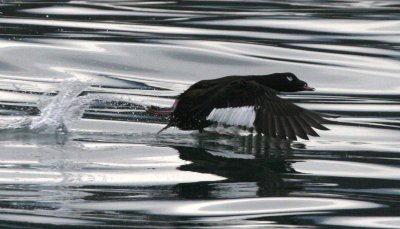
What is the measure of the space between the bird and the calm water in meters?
0.18

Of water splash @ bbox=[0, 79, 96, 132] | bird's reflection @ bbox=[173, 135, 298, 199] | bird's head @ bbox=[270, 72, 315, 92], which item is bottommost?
bird's reflection @ bbox=[173, 135, 298, 199]

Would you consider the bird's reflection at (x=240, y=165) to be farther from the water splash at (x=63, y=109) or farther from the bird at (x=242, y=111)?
the water splash at (x=63, y=109)

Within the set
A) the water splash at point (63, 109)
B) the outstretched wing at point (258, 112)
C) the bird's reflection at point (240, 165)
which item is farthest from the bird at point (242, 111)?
the water splash at point (63, 109)

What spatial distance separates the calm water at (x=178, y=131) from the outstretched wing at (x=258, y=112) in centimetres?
18

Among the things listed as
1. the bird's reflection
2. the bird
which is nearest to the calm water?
the bird's reflection

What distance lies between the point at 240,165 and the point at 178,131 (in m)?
1.54

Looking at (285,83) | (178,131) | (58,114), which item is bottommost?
(178,131)

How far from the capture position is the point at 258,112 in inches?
362

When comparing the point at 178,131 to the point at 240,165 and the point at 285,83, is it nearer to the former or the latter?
the point at 285,83

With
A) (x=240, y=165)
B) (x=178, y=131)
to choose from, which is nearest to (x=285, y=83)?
(x=178, y=131)

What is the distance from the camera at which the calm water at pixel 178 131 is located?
7066 millimetres

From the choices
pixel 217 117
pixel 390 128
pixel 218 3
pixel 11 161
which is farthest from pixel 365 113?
pixel 218 3

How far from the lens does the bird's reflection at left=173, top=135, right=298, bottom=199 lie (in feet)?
24.8

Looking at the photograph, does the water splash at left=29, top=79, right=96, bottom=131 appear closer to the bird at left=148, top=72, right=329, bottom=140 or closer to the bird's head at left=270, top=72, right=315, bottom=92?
the bird at left=148, top=72, right=329, bottom=140
